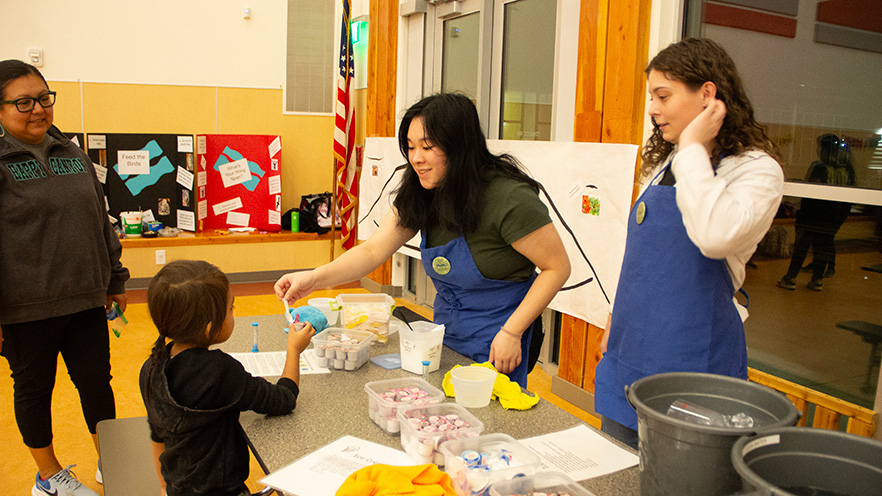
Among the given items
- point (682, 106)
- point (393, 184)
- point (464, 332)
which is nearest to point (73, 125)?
point (393, 184)

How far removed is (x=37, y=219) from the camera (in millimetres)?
2355

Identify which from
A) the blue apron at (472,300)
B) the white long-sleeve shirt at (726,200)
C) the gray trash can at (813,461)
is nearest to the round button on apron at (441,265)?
the blue apron at (472,300)

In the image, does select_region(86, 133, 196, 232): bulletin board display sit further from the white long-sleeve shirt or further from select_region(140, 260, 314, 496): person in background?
the white long-sleeve shirt

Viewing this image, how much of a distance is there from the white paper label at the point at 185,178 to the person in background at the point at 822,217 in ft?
18.0

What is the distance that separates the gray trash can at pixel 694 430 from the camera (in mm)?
998

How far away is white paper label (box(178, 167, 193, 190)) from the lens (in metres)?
6.37

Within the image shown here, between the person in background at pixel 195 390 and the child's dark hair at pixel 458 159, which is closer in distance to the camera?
the person in background at pixel 195 390

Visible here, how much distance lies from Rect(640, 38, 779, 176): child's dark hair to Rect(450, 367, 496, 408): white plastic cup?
30.3 inches

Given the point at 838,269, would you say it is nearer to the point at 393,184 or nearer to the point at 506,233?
the point at 506,233

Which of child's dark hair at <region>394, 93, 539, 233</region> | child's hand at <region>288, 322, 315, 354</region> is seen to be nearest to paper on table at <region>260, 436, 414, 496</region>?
child's hand at <region>288, 322, 315, 354</region>

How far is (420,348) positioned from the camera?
6.17 feet

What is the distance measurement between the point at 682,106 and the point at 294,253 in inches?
225

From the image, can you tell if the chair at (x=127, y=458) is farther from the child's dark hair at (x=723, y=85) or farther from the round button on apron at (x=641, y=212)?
the child's dark hair at (x=723, y=85)

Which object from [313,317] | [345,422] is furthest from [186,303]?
[313,317]
